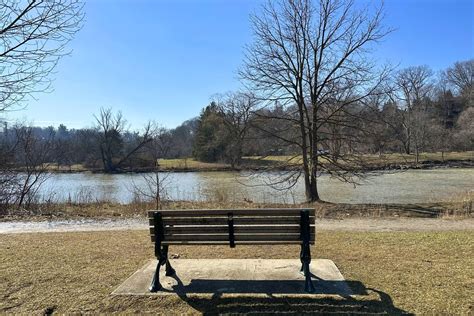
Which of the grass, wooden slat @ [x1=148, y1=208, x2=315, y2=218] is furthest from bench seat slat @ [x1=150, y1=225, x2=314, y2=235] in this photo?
the grass

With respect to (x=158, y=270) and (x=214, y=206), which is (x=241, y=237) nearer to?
(x=158, y=270)

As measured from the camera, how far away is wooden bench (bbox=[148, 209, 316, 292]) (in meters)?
4.79

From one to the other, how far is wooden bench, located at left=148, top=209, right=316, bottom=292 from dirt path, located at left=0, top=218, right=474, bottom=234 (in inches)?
215

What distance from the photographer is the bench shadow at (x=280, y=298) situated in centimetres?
393

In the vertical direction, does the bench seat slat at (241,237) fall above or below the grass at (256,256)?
above

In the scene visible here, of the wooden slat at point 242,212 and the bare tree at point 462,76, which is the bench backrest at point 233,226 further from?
the bare tree at point 462,76

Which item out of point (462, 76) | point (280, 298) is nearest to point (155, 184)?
point (280, 298)

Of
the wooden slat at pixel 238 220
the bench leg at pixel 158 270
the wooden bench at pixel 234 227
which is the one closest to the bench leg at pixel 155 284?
the bench leg at pixel 158 270

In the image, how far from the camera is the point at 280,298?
4234 millimetres

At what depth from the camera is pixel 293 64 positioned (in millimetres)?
17094

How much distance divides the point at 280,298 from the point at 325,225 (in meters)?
6.96

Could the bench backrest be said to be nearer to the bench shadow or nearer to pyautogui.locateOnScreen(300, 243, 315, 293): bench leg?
pyautogui.locateOnScreen(300, 243, 315, 293): bench leg

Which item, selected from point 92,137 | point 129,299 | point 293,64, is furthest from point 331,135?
point 92,137

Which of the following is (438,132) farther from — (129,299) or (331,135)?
(129,299)
